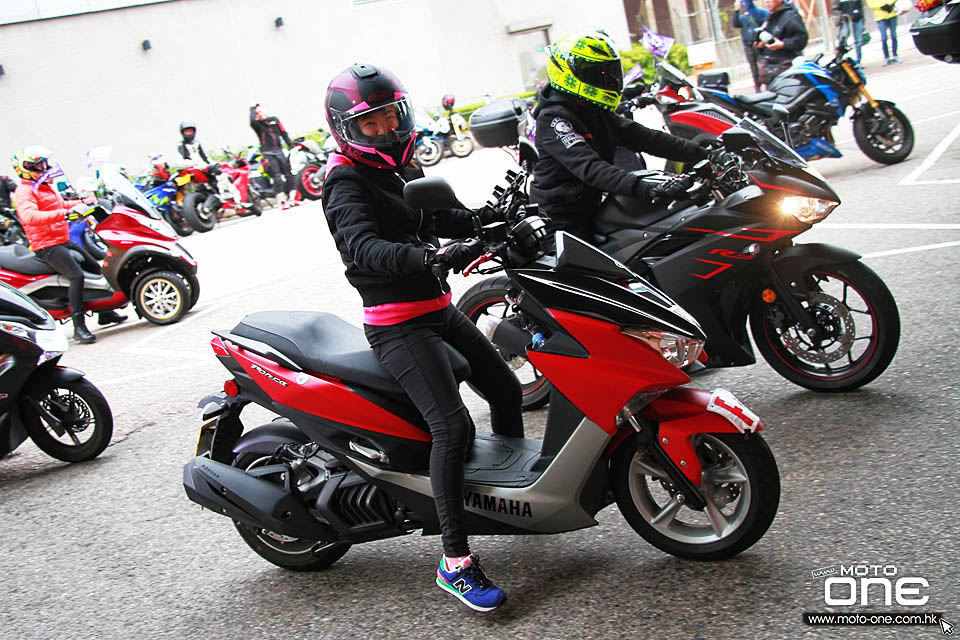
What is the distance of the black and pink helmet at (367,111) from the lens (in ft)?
11.5

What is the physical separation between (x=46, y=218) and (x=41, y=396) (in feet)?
14.3

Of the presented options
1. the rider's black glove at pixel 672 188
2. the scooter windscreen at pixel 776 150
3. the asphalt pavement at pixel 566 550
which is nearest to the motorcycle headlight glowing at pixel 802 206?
the scooter windscreen at pixel 776 150

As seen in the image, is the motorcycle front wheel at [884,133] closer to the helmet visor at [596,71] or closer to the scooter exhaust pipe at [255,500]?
the helmet visor at [596,71]

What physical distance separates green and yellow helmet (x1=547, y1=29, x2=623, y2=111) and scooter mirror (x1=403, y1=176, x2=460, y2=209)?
200 centimetres

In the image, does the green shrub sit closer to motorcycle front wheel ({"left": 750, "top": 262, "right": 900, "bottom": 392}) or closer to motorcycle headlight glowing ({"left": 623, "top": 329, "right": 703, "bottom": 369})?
motorcycle front wheel ({"left": 750, "top": 262, "right": 900, "bottom": 392})

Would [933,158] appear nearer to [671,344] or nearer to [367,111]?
[671,344]

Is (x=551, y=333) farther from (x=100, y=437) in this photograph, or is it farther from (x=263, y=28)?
(x=263, y=28)

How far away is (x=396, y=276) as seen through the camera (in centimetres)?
359

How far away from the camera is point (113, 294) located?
1023 cm

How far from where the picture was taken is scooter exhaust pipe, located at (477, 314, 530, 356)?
12.2ft

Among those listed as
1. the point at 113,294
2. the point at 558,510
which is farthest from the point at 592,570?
the point at 113,294

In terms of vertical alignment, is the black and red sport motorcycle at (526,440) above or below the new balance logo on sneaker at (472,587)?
above

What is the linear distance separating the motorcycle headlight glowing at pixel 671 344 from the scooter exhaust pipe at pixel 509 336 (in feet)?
1.54

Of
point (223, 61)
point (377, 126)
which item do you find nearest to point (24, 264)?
point (377, 126)
